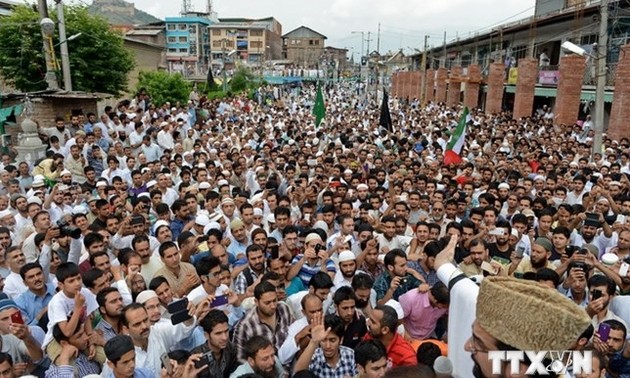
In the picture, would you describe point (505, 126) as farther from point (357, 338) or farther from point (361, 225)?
point (357, 338)

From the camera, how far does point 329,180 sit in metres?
9.22

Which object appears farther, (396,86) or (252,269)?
(396,86)

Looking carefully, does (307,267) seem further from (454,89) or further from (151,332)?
(454,89)

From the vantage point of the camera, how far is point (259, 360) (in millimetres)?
3330

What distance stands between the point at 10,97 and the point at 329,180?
9.76m

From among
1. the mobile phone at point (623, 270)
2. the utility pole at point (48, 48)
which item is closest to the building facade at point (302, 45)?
the utility pole at point (48, 48)

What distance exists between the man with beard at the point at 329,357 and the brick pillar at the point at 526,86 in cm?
2127

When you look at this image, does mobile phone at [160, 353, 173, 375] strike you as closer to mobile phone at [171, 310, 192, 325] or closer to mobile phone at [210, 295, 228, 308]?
mobile phone at [171, 310, 192, 325]

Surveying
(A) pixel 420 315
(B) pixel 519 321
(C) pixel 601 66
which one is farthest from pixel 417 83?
(B) pixel 519 321

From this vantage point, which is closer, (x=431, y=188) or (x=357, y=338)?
(x=357, y=338)

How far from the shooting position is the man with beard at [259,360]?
10.9ft

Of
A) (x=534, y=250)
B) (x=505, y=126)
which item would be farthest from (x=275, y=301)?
(x=505, y=126)

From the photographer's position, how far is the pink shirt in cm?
427

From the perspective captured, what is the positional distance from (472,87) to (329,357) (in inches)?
1157
